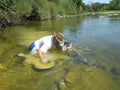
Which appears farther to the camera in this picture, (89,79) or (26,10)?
(26,10)

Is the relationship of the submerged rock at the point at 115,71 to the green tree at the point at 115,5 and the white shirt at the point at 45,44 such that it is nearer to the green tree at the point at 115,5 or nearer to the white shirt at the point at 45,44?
the white shirt at the point at 45,44

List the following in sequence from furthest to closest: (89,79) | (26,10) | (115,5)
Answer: (115,5) → (26,10) → (89,79)

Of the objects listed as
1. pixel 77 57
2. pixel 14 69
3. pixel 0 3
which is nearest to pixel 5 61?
pixel 14 69

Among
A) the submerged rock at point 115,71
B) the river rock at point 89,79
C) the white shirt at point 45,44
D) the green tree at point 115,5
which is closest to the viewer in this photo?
the river rock at point 89,79

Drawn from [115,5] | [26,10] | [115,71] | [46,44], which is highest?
[46,44]

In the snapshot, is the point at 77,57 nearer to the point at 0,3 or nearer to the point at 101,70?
the point at 101,70

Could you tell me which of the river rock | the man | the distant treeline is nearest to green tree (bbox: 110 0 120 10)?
the distant treeline

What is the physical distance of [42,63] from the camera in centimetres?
774

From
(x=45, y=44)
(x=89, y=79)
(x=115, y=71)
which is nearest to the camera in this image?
(x=89, y=79)

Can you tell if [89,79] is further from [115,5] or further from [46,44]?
[115,5]

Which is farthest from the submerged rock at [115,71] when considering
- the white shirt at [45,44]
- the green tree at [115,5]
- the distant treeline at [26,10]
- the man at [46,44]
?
the green tree at [115,5]

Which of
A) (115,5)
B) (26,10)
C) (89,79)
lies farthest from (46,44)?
(115,5)

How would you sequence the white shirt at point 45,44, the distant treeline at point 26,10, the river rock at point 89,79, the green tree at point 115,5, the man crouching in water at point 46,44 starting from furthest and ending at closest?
1. the green tree at point 115,5
2. the distant treeline at point 26,10
3. the white shirt at point 45,44
4. the man crouching in water at point 46,44
5. the river rock at point 89,79

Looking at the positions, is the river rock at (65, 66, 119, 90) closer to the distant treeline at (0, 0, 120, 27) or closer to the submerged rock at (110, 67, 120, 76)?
the submerged rock at (110, 67, 120, 76)
